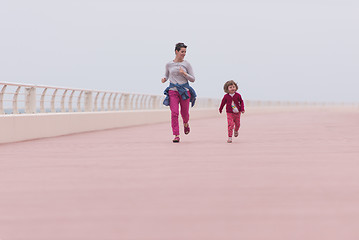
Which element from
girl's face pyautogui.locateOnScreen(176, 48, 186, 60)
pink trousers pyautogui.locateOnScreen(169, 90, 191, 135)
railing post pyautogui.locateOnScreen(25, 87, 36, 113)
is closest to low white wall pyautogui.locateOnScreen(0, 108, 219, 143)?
railing post pyautogui.locateOnScreen(25, 87, 36, 113)

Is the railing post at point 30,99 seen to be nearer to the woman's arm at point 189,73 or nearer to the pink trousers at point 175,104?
the pink trousers at point 175,104

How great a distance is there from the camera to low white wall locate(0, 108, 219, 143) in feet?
43.4

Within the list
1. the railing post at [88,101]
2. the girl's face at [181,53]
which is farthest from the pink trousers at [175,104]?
the railing post at [88,101]

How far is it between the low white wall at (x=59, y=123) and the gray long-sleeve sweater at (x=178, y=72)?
358 cm

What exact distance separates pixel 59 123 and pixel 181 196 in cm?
1117

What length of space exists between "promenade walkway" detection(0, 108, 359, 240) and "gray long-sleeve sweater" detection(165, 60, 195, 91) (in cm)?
292

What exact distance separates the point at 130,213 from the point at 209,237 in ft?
3.10

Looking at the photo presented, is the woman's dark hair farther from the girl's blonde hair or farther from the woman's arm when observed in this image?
the girl's blonde hair

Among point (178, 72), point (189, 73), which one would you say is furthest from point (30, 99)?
point (189, 73)

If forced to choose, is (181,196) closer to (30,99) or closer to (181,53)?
(181,53)

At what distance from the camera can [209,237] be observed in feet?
12.1

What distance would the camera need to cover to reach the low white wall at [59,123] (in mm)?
13223

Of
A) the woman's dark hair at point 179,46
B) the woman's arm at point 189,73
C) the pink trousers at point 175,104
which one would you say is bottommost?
the pink trousers at point 175,104

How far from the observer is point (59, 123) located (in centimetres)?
1598
